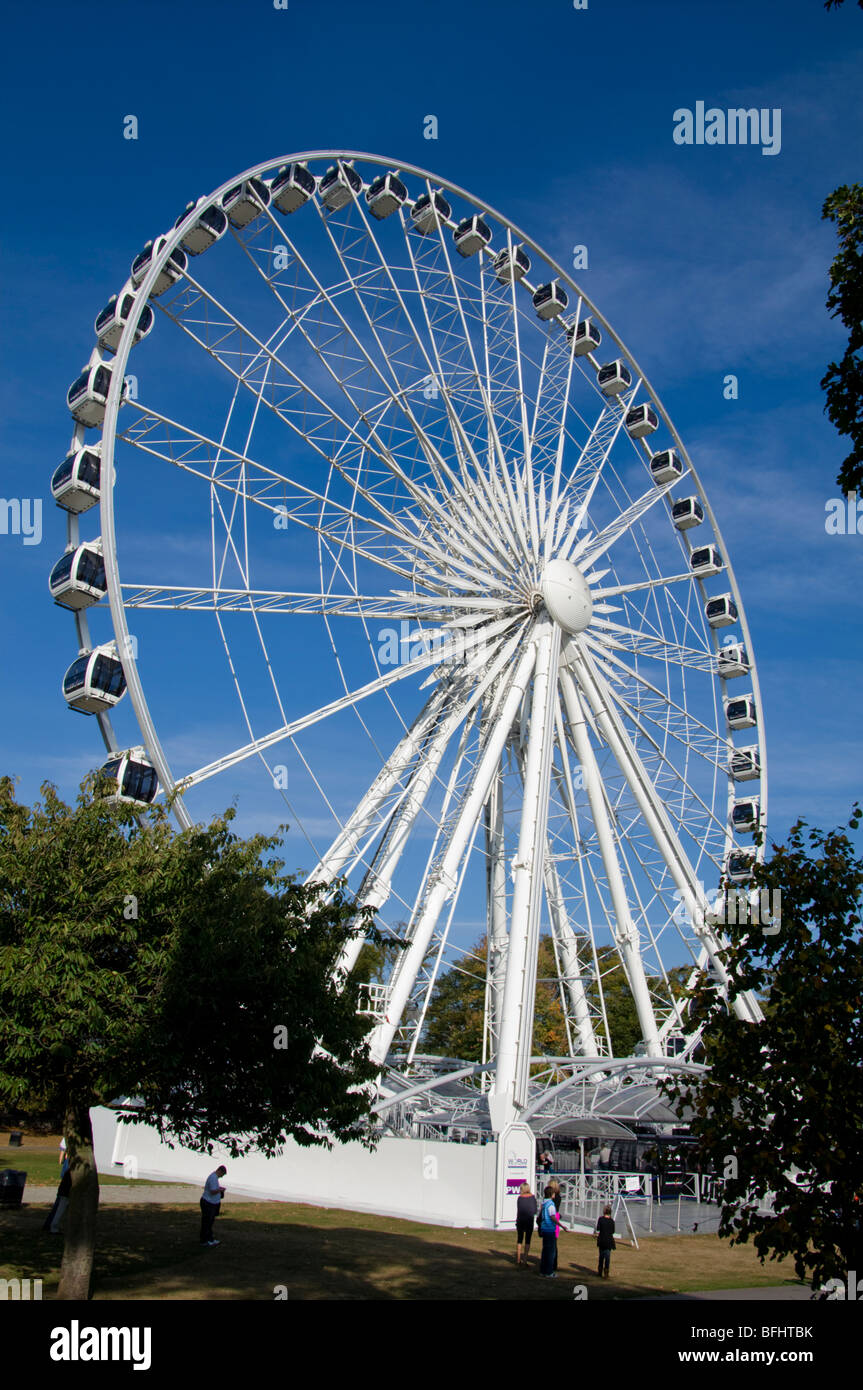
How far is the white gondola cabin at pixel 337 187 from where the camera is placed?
29109mm

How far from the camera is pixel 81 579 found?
69.5ft

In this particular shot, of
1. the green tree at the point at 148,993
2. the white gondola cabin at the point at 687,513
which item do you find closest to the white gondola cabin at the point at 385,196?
the white gondola cabin at the point at 687,513

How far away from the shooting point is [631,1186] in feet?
91.4

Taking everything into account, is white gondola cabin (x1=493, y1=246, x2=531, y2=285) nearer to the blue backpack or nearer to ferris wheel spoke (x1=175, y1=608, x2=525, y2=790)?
ferris wheel spoke (x1=175, y1=608, x2=525, y2=790)

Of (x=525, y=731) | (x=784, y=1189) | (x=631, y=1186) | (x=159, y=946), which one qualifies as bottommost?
(x=631, y=1186)

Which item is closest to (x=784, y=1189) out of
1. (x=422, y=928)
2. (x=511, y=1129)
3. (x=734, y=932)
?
(x=734, y=932)

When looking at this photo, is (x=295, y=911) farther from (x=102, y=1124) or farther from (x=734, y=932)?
(x=102, y=1124)

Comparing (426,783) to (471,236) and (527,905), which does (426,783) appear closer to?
(527,905)

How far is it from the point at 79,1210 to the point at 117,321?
17.5 m

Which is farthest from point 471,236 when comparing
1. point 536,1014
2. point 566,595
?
point 536,1014

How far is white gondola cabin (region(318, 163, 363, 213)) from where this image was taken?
95.5ft

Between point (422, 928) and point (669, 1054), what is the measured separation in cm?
1111

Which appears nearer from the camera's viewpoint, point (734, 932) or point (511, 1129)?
point (734, 932)
